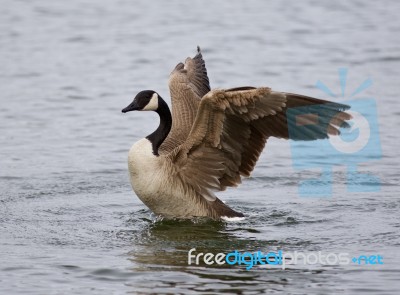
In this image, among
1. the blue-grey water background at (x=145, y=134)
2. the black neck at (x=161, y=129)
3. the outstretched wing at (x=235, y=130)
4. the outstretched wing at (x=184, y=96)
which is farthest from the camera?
the outstretched wing at (x=184, y=96)

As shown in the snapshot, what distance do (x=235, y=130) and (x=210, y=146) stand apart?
403 millimetres

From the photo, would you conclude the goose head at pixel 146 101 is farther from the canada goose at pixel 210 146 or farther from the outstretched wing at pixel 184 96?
the outstretched wing at pixel 184 96

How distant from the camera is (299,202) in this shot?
1145 cm

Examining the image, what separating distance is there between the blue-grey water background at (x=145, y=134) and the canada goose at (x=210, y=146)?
0.39m

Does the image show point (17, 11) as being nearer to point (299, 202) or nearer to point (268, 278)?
point (299, 202)

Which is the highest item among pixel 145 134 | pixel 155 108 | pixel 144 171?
pixel 155 108

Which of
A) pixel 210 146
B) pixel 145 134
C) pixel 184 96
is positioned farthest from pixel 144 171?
pixel 145 134

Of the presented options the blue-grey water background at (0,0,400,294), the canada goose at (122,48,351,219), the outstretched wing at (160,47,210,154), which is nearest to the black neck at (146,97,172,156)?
the canada goose at (122,48,351,219)

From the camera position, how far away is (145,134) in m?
15.1

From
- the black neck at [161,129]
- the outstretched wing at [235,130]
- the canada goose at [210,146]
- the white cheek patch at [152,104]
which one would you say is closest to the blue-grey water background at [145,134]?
the canada goose at [210,146]

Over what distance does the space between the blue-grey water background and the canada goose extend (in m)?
0.39

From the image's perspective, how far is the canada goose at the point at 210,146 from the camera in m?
9.50

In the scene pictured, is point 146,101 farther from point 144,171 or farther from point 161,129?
point 144,171

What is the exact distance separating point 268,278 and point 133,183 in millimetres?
2442
